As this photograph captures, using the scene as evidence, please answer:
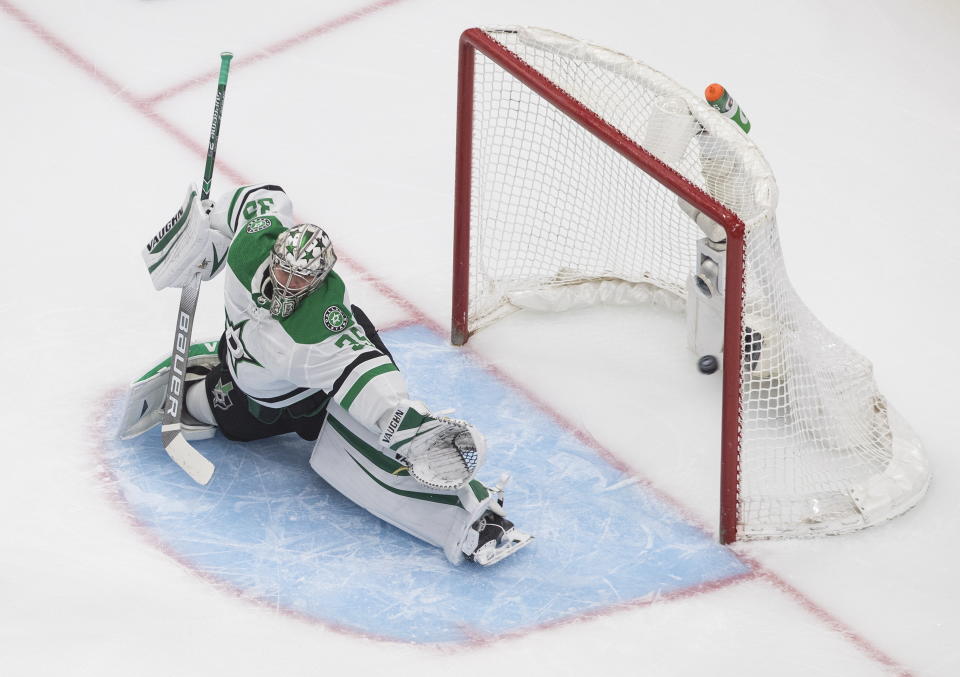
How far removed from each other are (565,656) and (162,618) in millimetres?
935

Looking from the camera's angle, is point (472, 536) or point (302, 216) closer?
point (472, 536)

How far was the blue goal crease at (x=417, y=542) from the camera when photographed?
4.09 m

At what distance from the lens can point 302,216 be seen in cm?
568

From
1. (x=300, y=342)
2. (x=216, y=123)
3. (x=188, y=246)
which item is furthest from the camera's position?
(x=216, y=123)

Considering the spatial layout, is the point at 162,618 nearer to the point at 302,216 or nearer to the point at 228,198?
the point at 228,198

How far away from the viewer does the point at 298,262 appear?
390 centimetres

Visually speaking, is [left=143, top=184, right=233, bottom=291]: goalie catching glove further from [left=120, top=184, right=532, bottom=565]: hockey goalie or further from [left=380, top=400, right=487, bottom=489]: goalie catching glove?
[left=380, top=400, right=487, bottom=489]: goalie catching glove

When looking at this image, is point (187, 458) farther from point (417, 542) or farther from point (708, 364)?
point (708, 364)

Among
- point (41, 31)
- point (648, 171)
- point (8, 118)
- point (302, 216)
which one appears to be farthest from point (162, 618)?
point (41, 31)

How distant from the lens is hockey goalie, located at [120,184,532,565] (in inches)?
157

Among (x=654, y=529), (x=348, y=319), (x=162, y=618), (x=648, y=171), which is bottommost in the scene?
(x=162, y=618)

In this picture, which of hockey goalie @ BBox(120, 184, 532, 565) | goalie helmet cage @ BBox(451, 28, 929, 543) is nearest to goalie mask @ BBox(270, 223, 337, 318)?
hockey goalie @ BBox(120, 184, 532, 565)

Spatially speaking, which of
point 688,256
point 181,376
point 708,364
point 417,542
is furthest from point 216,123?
point 708,364

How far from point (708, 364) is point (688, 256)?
0.32 m
